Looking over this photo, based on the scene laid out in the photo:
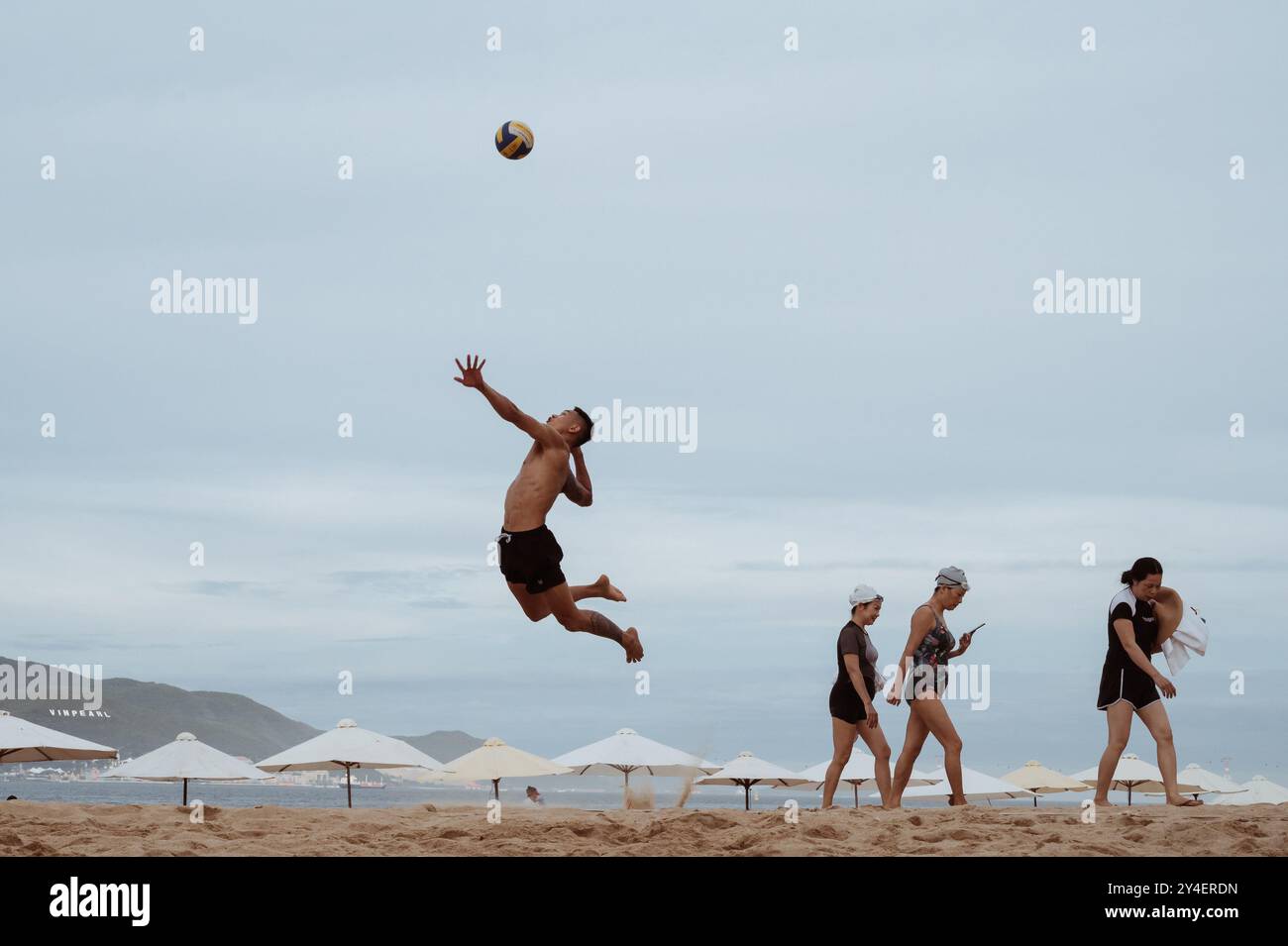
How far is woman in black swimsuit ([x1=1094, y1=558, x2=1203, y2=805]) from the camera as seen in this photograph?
1045 cm

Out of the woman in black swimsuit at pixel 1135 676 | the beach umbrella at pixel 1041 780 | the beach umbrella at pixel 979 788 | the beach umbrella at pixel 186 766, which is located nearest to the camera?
the woman in black swimsuit at pixel 1135 676

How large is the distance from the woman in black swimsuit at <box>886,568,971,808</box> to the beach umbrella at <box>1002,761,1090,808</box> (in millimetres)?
13705

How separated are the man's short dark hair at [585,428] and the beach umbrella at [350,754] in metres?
10.7

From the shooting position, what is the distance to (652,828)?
8.85 metres

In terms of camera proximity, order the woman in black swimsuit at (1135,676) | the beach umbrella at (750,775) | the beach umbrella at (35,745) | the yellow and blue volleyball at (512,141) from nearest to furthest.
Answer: the woman in black swimsuit at (1135,676) → the yellow and blue volleyball at (512,141) → the beach umbrella at (35,745) → the beach umbrella at (750,775)

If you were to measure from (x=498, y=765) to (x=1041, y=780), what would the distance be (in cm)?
1075

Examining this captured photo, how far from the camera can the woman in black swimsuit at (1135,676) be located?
10.4 metres

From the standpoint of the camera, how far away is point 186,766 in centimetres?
1967

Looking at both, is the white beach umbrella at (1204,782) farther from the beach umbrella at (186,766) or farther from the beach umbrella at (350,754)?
the beach umbrella at (186,766)

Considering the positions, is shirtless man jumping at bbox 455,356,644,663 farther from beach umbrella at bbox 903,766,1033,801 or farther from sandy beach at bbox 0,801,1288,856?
beach umbrella at bbox 903,766,1033,801

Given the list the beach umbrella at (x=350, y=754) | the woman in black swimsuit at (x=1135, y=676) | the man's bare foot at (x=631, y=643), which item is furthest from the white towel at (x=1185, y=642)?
the beach umbrella at (x=350, y=754)
